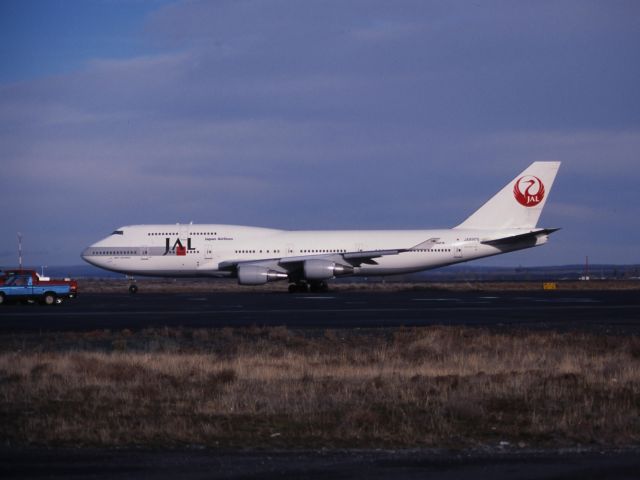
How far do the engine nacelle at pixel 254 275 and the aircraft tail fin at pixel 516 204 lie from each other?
13932 millimetres

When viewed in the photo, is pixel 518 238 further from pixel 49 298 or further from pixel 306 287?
pixel 49 298

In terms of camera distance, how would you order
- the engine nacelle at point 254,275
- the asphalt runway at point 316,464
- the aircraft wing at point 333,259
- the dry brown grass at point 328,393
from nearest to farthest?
the asphalt runway at point 316,464 < the dry brown grass at point 328,393 < the engine nacelle at point 254,275 < the aircraft wing at point 333,259

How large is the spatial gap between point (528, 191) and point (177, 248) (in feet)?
71.6

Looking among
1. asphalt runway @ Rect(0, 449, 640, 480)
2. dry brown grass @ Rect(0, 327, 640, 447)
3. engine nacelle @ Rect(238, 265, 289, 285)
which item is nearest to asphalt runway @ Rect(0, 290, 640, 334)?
dry brown grass @ Rect(0, 327, 640, 447)

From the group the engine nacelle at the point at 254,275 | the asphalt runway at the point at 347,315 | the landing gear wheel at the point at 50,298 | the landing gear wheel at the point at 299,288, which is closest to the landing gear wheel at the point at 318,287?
the landing gear wheel at the point at 299,288

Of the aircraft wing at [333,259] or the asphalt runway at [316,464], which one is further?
the aircraft wing at [333,259]

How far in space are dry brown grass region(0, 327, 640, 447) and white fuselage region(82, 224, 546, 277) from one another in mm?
33305

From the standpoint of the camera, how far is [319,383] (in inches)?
519

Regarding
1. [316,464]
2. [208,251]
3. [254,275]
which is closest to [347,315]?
[254,275]

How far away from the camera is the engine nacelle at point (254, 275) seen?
49344 mm

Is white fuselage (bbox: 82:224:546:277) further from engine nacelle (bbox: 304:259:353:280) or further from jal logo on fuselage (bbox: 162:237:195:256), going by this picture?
engine nacelle (bbox: 304:259:353:280)

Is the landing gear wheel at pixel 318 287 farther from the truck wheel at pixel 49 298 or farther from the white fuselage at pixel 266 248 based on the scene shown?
the truck wheel at pixel 49 298

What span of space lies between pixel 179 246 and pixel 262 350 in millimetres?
35583

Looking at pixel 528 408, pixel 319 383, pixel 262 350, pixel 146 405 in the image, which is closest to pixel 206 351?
pixel 262 350
